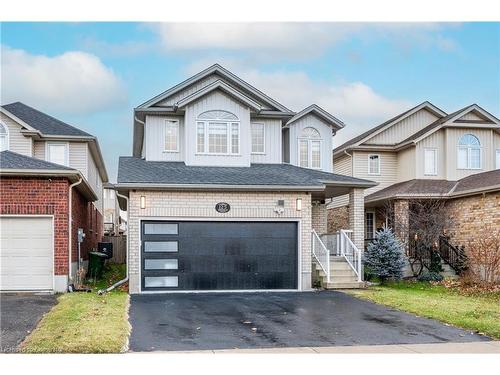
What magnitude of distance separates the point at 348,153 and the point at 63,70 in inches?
538

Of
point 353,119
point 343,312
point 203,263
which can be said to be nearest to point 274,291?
point 203,263

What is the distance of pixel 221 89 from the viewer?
20203 mm

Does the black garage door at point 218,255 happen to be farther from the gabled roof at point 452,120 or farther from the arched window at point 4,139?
the gabled roof at point 452,120

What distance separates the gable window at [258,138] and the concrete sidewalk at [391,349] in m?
12.7

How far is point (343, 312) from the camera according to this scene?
1341cm

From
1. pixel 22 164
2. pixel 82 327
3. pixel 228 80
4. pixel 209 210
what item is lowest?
pixel 82 327

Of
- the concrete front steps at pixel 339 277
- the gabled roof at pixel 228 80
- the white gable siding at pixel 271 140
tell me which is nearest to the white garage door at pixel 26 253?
the gabled roof at pixel 228 80

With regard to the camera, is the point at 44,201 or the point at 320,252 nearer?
the point at 44,201

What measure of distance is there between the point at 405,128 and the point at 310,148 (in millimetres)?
7381

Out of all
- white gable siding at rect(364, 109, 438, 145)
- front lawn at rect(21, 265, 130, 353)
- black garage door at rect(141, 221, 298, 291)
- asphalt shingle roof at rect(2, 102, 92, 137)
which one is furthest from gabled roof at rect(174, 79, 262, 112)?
white gable siding at rect(364, 109, 438, 145)

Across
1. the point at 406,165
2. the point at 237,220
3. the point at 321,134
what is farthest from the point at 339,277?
the point at 406,165

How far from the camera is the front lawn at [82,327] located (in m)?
8.95

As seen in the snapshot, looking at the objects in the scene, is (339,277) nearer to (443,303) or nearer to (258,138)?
(443,303)
